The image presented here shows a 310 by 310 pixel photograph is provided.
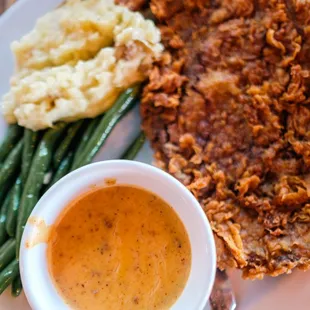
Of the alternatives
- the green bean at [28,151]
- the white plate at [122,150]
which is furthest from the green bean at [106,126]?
the green bean at [28,151]

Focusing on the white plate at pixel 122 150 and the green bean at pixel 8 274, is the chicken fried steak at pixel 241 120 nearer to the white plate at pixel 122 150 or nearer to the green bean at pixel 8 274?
the white plate at pixel 122 150

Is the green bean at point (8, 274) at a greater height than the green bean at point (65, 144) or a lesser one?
lesser

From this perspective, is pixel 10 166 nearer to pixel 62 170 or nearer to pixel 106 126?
pixel 62 170

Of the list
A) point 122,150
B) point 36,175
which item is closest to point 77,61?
point 122,150

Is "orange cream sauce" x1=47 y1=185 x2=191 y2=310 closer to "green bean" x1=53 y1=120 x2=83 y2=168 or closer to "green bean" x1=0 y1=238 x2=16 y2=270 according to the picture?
"green bean" x1=0 y1=238 x2=16 y2=270

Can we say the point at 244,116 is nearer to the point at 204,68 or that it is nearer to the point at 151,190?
the point at 204,68

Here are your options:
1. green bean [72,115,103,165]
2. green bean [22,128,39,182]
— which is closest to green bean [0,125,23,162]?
green bean [22,128,39,182]

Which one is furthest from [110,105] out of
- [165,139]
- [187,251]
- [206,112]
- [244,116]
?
[187,251]
